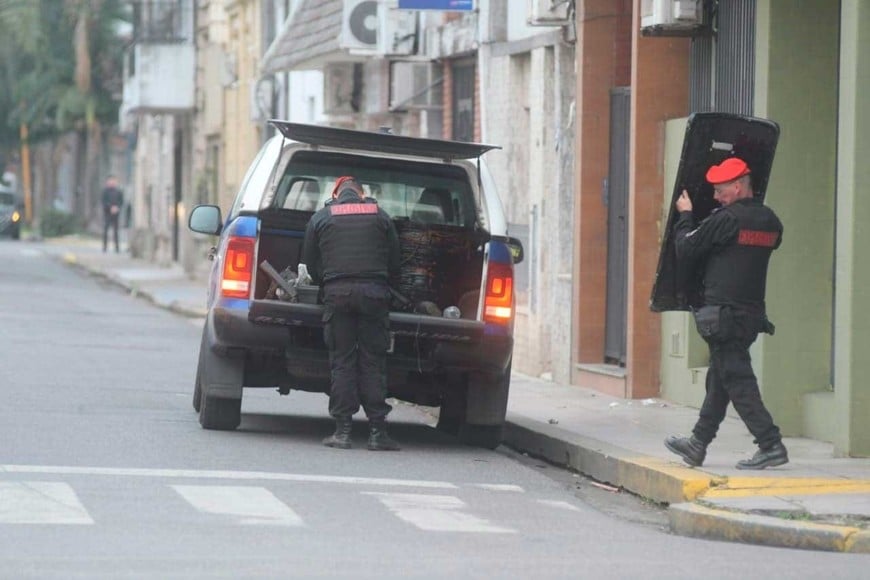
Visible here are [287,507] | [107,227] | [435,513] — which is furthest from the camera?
[107,227]

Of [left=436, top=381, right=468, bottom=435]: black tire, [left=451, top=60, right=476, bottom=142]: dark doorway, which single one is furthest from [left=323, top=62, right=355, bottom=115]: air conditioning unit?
[left=436, top=381, right=468, bottom=435]: black tire

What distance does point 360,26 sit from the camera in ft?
84.0

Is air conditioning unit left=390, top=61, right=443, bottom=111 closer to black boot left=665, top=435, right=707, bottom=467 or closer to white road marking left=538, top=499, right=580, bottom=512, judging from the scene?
black boot left=665, top=435, right=707, bottom=467

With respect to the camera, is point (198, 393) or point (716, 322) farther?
point (198, 393)

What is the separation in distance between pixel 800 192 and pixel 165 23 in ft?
117

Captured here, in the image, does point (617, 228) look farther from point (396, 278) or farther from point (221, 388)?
point (221, 388)

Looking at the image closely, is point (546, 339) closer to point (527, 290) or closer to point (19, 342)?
point (527, 290)

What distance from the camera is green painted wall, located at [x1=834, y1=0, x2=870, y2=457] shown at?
11953mm

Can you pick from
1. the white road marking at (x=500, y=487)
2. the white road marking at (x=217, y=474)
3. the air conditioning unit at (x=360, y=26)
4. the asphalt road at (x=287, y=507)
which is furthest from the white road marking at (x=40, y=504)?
the air conditioning unit at (x=360, y=26)

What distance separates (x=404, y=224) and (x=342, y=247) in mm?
857

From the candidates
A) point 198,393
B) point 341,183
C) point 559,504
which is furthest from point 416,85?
point 559,504

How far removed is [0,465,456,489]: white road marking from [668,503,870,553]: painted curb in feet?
5.37

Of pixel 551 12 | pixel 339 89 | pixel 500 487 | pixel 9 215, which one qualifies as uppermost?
pixel 551 12

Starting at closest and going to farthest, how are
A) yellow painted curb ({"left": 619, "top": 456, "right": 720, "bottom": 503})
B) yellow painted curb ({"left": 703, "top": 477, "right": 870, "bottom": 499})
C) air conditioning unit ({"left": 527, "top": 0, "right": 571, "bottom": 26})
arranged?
yellow painted curb ({"left": 703, "top": 477, "right": 870, "bottom": 499}) < yellow painted curb ({"left": 619, "top": 456, "right": 720, "bottom": 503}) < air conditioning unit ({"left": 527, "top": 0, "right": 571, "bottom": 26})
